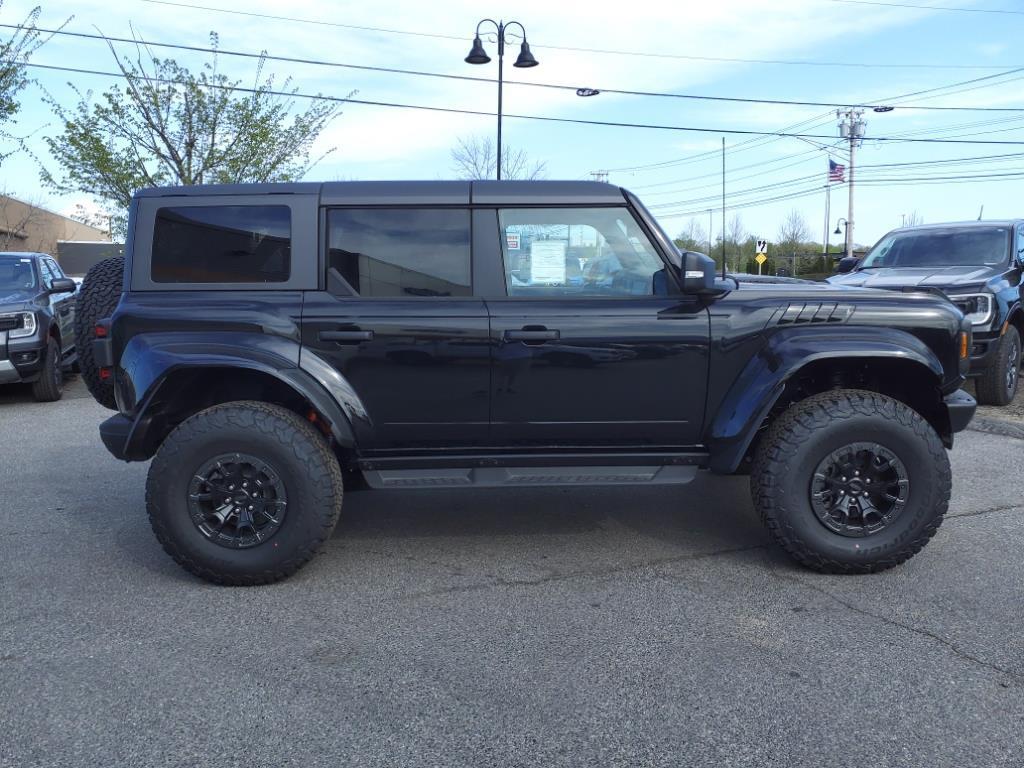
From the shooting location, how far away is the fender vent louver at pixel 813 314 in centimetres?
416

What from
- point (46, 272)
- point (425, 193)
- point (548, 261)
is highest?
point (425, 193)

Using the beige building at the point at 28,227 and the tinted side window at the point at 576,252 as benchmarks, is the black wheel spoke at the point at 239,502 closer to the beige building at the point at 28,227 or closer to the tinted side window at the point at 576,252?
the tinted side window at the point at 576,252

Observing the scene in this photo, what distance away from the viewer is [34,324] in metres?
9.56

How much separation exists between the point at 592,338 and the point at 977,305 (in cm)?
587

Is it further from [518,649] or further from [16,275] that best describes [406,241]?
[16,275]

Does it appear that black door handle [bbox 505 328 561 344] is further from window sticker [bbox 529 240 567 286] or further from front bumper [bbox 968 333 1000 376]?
front bumper [bbox 968 333 1000 376]

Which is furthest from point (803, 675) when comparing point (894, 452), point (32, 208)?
point (32, 208)

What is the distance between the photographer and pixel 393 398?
4113 millimetres

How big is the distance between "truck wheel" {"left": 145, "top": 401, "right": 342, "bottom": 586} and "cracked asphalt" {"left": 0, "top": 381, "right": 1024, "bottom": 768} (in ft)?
0.56

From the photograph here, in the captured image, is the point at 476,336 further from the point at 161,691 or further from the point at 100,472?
the point at 100,472

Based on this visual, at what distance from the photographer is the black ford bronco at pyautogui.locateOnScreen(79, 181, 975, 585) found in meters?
4.02

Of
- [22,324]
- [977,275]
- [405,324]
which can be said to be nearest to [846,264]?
[977,275]

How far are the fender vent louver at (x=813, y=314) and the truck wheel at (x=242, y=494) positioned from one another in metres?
2.26

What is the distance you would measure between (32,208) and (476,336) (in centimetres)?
4579
